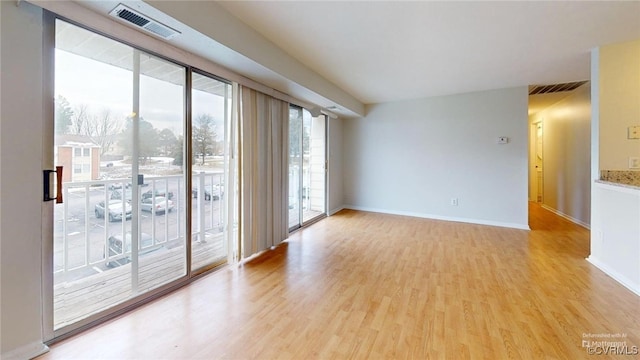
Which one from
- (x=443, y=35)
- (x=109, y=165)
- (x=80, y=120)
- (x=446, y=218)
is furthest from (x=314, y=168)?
(x=80, y=120)

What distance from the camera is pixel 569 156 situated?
16.4 feet

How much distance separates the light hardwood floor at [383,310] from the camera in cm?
158

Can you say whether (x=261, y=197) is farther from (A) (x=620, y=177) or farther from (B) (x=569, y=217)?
(B) (x=569, y=217)

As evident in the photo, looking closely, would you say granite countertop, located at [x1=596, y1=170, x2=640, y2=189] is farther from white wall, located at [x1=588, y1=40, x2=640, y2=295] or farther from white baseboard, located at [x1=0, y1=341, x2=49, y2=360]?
white baseboard, located at [x1=0, y1=341, x2=49, y2=360]

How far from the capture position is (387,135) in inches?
221

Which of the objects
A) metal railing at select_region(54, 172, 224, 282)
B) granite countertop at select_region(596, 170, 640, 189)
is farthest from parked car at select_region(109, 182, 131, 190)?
granite countertop at select_region(596, 170, 640, 189)

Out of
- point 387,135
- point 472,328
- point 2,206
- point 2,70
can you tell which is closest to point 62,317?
point 2,206

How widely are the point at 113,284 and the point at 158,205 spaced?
2.70 ft

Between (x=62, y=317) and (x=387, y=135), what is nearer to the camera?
(x=62, y=317)

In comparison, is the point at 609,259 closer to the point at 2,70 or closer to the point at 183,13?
the point at 183,13

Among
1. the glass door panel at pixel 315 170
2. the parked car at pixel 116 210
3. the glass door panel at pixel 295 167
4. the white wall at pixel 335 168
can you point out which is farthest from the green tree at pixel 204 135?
the white wall at pixel 335 168

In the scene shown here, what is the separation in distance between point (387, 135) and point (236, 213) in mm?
3889

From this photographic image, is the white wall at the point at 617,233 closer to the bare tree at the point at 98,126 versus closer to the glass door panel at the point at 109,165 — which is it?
Result: the glass door panel at the point at 109,165

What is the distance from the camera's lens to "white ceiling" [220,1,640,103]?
211 cm
